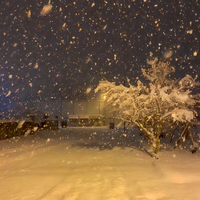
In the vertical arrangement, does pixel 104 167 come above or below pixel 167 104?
below

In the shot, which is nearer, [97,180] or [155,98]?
[97,180]

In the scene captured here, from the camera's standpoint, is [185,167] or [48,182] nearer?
[48,182]

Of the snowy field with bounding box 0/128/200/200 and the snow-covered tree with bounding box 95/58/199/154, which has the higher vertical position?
the snow-covered tree with bounding box 95/58/199/154

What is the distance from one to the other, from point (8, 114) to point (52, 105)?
32.8 feet

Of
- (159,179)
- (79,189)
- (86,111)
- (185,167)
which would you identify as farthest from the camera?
(86,111)

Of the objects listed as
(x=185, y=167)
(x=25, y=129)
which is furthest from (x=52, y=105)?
(x=185, y=167)

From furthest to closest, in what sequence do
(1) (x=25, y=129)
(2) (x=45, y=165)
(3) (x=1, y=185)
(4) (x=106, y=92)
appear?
(1) (x=25, y=129) → (4) (x=106, y=92) → (2) (x=45, y=165) → (3) (x=1, y=185)

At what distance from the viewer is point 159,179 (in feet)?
22.4

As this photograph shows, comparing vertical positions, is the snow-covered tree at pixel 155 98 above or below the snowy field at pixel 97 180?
above

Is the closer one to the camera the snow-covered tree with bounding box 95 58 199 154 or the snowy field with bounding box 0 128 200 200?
the snowy field with bounding box 0 128 200 200

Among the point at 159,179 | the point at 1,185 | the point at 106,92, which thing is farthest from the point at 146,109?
the point at 1,185

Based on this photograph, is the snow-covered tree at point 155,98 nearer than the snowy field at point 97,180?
No

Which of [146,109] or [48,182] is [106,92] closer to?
[146,109]

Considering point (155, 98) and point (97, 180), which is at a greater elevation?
point (155, 98)
